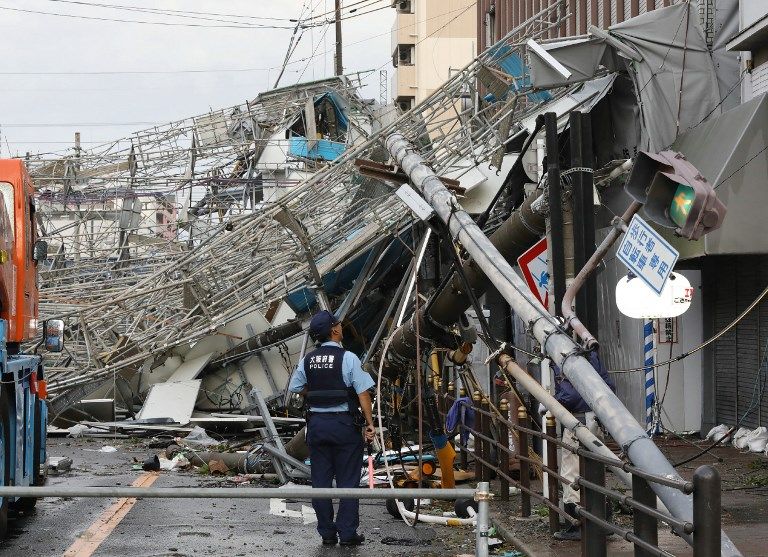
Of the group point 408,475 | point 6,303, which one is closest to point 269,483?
point 408,475

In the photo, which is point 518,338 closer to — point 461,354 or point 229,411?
point 229,411

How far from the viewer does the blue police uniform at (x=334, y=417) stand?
995cm

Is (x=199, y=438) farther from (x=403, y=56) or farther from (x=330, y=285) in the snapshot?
(x=403, y=56)

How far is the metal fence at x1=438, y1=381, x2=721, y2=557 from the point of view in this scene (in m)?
5.06

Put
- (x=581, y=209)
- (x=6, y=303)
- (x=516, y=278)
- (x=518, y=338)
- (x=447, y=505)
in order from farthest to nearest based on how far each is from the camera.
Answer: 1. (x=518, y=338)
2. (x=447, y=505)
3. (x=6, y=303)
4. (x=581, y=209)
5. (x=516, y=278)

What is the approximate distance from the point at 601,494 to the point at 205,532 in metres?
4.51

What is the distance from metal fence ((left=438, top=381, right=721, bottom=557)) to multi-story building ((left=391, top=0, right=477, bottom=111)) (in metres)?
57.3

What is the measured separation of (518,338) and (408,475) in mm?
13176

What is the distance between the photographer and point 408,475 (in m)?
12.7

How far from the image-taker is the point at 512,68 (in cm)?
2370


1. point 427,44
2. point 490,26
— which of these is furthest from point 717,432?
point 427,44

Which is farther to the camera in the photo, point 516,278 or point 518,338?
point 518,338

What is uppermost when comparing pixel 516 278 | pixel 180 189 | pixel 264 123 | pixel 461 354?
pixel 264 123

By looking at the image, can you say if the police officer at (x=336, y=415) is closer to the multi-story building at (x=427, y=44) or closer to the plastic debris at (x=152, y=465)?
the plastic debris at (x=152, y=465)
